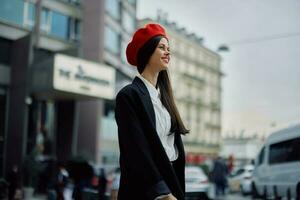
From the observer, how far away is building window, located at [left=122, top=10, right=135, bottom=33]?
35.3 meters

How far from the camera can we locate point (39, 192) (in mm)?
21984

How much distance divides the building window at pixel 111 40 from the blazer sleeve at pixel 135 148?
2935 centimetres

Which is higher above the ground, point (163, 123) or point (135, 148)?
point (163, 123)

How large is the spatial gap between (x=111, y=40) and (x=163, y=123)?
100 ft

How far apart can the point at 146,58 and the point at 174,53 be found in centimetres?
6871

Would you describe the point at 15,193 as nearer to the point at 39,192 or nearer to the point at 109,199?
the point at 39,192

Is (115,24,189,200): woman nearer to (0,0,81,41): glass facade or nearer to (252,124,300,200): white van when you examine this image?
(252,124,300,200): white van

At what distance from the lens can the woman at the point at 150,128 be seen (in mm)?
2223

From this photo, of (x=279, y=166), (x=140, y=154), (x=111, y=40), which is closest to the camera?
(x=140, y=154)

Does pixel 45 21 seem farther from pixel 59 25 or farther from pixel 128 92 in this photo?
pixel 128 92

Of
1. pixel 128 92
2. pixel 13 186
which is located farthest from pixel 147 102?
pixel 13 186

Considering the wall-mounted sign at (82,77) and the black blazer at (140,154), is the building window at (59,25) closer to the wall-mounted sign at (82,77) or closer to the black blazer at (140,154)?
the wall-mounted sign at (82,77)

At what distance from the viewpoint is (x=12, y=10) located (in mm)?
21984

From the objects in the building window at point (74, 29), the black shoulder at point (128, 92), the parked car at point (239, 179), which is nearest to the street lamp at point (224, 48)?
the parked car at point (239, 179)
